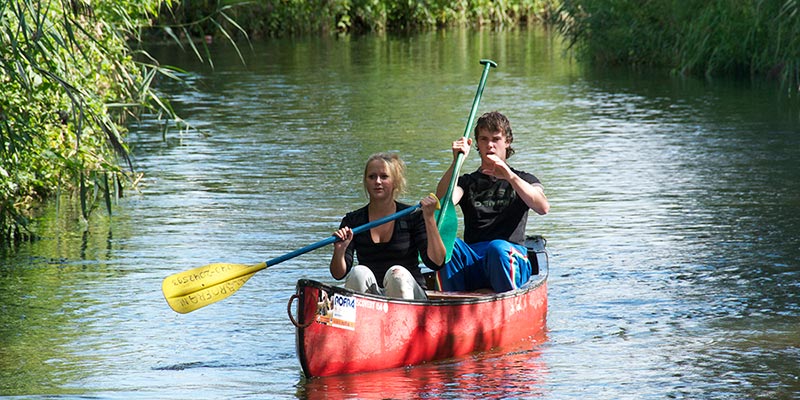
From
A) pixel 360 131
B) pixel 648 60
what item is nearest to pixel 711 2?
pixel 648 60

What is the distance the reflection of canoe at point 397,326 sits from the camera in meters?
6.71

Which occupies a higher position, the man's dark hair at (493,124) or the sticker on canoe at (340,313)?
the man's dark hair at (493,124)

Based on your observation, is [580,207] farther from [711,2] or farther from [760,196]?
[711,2]

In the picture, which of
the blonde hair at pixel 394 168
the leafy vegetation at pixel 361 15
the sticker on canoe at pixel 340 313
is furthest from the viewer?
the leafy vegetation at pixel 361 15

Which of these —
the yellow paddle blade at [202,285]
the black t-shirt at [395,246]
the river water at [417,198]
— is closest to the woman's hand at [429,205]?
Result: the black t-shirt at [395,246]

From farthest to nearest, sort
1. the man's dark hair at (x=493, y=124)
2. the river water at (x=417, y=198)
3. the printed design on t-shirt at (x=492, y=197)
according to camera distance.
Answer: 1. the printed design on t-shirt at (x=492, y=197)
2. the man's dark hair at (x=493, y=124)
3. the river water at (x=417, y=198)

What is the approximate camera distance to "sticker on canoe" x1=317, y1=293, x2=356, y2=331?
668cm

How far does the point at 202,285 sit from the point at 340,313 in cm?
110

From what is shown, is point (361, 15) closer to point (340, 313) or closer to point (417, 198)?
point (417, 198)

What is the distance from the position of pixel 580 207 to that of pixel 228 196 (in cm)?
337

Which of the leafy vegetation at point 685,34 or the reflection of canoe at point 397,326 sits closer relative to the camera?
the reflection of canoe at point 397,326

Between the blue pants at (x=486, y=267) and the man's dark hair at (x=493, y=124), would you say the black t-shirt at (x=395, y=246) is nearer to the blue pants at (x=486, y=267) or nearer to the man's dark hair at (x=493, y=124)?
the blue pants at (x=486, y=267)

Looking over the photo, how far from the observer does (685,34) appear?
79.9 feet

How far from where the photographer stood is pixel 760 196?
12.7 m
